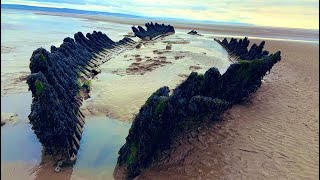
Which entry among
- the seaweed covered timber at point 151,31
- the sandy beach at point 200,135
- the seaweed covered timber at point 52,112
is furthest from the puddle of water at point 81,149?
the seaweed covered timber at point 151,31

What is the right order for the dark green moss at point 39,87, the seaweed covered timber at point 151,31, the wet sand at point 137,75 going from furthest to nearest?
the seaweed covered timber at point 151,31 → the wet sand at point 137,75 → the dark green moss at point 39,87

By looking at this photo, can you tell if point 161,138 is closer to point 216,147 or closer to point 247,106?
point 216,147

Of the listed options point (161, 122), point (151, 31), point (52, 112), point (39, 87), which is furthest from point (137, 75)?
point (151, 31)

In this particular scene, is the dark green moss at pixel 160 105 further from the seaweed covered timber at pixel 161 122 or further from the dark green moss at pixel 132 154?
the dark green moss at pixel 132 154

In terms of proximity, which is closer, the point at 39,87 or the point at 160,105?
the point at 160,105

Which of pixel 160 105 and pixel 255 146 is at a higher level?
pixel 160 105

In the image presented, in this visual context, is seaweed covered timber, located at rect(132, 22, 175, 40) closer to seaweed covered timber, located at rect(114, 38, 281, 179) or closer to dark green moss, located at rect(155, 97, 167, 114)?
seaweed covered timber, located at rect(114, 38, 281, 179)

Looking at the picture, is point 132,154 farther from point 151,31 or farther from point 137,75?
point 151,31

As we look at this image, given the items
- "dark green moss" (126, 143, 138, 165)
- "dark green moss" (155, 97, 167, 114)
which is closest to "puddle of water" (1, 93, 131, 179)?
"dark green moss" (126, 143, 138, 165)
